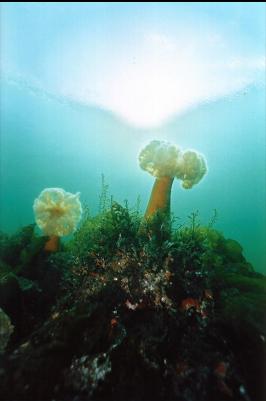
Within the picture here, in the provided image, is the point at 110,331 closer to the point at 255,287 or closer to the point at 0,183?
the point at 255,287

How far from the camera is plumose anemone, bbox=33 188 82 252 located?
6602mm

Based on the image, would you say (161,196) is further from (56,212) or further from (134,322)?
(134,322)

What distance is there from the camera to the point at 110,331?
3.64 meters

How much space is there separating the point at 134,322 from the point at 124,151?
5466cm

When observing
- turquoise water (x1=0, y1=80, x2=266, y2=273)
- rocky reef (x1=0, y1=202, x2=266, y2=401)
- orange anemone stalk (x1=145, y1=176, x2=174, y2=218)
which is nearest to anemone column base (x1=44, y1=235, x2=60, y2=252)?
rocky reef (x1=0, y1=202, x2=266, y2=401)

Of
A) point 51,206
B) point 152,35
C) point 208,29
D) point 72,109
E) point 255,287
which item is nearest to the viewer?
point 255,287

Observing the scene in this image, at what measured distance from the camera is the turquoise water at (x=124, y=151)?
34938 mm

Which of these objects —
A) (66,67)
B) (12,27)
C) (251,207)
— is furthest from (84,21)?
(251,207)

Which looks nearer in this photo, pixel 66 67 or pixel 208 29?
pixel 208 29

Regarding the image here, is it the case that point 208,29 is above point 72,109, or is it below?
below

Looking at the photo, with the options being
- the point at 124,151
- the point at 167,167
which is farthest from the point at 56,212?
the point at 124,151

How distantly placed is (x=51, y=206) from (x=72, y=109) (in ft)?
110

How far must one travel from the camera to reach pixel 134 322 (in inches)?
148

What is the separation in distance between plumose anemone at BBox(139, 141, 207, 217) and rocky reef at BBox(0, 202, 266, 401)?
148cm
